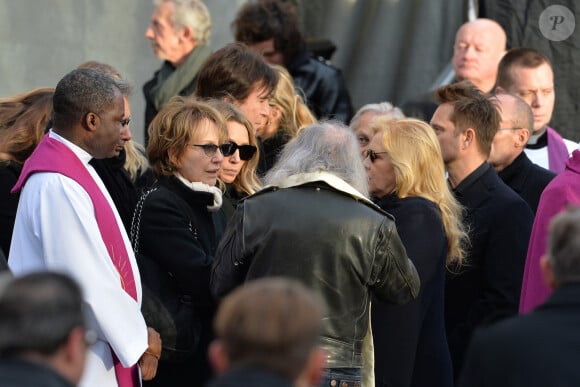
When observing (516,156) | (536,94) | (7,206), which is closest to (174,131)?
(7,206)

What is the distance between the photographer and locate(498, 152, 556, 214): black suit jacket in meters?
6.24

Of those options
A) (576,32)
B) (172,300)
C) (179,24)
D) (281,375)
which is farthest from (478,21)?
(281,375)

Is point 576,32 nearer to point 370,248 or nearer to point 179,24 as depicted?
point 179,24

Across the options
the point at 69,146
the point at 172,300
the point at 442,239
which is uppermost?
the point at 69,146

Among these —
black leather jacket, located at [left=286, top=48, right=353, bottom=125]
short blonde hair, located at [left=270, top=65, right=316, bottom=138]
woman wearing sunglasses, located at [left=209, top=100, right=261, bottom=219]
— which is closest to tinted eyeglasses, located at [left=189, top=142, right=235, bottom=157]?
woman wearing sunglasses, located at [left=209, top=100, right=261, bottom=219]

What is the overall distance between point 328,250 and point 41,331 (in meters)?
1.83

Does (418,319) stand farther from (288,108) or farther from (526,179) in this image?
(288,108)

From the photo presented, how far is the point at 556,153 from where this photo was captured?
703cm

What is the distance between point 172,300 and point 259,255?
0.67 meters

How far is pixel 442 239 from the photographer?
197 inches

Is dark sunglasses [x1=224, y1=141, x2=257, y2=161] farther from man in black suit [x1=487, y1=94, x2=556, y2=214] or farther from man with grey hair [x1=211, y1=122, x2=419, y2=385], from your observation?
man in black suit [x1=487, y1=94, x2=556, y2=214]

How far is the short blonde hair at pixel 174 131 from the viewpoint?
16.8ft

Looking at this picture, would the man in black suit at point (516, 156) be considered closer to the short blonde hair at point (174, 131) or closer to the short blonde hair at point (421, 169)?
the short blonde hair at point (421, 169)

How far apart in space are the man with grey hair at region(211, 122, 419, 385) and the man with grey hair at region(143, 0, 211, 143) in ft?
10.1
